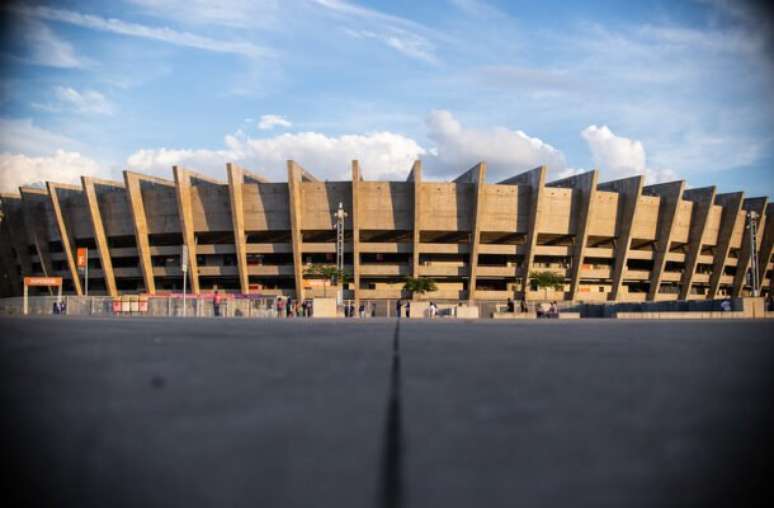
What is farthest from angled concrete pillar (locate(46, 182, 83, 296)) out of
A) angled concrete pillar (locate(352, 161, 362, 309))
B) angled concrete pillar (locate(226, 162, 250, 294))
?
angled concrete pillar (locate(352, 161, 362, 309))

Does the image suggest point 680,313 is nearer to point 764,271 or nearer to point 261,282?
point 261,282

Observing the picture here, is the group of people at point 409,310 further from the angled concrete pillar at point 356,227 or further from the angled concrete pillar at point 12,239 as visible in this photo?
the angled concrete pillar at point 12,239

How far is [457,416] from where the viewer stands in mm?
4695

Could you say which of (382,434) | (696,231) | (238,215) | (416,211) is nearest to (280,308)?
(238,215)

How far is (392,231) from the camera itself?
59125mm

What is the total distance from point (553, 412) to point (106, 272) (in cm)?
5960

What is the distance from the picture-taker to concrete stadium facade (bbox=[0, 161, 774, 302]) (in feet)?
178

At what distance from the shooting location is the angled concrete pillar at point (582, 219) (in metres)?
54.7

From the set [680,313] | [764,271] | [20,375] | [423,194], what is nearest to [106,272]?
[423,194]

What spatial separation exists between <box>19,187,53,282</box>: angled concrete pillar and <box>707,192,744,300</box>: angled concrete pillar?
68664mm

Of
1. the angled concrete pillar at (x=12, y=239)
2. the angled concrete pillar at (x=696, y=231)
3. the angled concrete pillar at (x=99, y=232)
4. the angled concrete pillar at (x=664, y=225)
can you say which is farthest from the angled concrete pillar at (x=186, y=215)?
the angled concrete pillar at (x=696, y=231)

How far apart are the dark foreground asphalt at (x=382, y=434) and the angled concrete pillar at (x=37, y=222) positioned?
64642mm

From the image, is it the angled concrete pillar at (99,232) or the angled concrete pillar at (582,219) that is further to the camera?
the angled concrete pillar at (99,232)

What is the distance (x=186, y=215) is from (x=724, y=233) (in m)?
53.3
